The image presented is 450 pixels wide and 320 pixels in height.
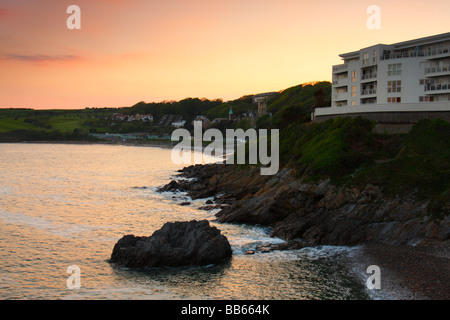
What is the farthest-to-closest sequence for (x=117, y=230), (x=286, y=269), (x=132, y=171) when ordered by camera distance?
(x=132, y=171), (x=117, y=230), (x=286, y=269)

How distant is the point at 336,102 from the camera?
79.8 metres

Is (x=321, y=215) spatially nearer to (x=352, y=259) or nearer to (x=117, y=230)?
(x=352, y=259)

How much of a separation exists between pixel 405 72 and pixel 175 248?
4950 centimetres

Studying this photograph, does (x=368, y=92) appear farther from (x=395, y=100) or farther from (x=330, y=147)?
(x=330, y=147)

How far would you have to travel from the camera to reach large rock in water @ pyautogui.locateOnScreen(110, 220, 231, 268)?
32.8 meters

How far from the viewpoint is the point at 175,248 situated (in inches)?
1326

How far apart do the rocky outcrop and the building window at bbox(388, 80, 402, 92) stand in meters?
26.1

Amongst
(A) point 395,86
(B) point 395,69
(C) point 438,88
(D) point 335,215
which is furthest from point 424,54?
(D) point 335,215

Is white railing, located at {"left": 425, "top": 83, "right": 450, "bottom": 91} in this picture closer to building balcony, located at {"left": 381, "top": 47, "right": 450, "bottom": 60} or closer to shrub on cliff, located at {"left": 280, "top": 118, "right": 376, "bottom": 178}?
building balcony, located at {"left": 381, "top": 47, "right": 450, "bottom": 60}

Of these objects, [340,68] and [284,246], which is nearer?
[284,246]

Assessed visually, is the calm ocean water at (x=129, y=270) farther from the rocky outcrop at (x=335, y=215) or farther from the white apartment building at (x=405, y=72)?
the white apartment building at (x=405, y=72)

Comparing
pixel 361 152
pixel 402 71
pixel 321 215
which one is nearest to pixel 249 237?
pixel 321 215

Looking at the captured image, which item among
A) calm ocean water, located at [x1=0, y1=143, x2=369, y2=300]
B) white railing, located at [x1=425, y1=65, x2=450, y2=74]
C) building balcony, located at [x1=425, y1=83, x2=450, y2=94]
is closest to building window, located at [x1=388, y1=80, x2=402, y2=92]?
building balcony, located at [x1=425, y1=83, x2=450, y2=94]
